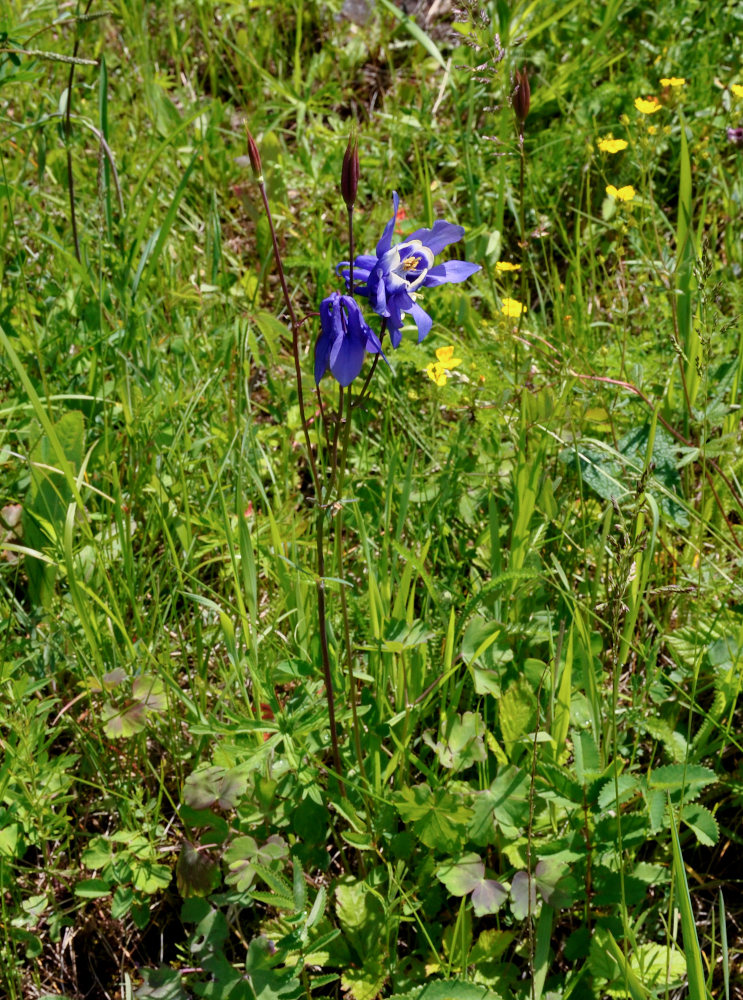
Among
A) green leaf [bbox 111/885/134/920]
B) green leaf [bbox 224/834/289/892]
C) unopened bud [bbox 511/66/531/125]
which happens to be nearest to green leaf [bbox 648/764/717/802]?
green leaf [bbox 224/834/289/892]

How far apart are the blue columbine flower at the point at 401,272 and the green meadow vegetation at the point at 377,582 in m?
0.07

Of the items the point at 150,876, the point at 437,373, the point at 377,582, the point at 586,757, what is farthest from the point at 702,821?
the point at 437,373

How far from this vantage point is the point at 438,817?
1849mm

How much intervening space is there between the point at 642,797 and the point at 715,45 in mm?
3176

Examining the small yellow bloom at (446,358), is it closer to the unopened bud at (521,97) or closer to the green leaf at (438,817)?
the unopened bud at (521,97)

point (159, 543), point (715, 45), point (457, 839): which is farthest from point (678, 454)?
point (715, 45)

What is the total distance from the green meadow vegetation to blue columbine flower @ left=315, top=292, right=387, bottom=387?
7 cm

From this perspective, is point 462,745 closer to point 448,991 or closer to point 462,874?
point 462,874

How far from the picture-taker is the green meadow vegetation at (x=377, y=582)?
1.87m

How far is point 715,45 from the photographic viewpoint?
12.2ft

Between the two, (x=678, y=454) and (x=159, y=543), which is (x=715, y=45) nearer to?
(x=678, y=454)

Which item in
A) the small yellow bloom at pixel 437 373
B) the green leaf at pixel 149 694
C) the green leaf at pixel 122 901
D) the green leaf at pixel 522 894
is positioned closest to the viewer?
the green leaf at pixel 522 894

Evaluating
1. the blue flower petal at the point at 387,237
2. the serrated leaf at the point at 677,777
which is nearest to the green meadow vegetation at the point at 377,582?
the serrated leaf at the point at 677,777

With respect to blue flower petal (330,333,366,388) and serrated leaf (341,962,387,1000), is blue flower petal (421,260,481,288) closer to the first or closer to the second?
blue flower petal (330,333,366,388)
